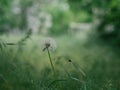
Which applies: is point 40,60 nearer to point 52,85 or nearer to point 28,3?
point 52,85

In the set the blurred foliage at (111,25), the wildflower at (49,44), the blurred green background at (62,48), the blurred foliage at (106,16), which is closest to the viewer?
the wildflower at (49,44)

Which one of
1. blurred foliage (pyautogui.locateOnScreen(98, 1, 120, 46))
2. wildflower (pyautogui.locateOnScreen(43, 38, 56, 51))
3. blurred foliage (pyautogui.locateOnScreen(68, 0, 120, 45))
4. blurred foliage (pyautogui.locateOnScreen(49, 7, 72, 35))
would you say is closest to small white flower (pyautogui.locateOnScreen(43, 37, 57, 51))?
wildflower (pyautogui.locateOnScreen(43, 38, 56, 51))

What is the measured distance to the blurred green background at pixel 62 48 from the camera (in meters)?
3.74

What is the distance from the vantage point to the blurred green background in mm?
3744

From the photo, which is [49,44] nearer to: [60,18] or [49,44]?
[49,44]

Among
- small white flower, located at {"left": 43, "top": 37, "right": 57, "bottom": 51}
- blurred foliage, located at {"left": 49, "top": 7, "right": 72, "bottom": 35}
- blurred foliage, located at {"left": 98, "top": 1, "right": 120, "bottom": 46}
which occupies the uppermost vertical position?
small white flower, located at {"left": 43, "top": 37, "right": 57, "bottom": 51}

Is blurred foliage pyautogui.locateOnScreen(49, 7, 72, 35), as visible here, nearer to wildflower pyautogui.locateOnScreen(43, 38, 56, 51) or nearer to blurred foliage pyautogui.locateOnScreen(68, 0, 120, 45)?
blurred foliage pyautogui.locateOnScreen(68, 0, 120, 45)

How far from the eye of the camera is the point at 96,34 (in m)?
17.7

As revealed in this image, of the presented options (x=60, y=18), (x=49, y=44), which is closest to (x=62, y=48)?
(x=49, y=44)

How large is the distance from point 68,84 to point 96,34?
1398cm

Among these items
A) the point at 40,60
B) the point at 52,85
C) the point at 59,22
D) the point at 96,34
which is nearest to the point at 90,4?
the point at 96,34

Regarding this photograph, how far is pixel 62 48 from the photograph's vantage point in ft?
41.6

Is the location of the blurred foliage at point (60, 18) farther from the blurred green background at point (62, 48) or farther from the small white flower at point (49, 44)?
the small white flower at point (49, 44)

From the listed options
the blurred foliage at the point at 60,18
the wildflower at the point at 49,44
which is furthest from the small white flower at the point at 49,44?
the blurred foliage at the point at 60,18
